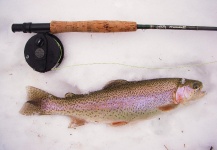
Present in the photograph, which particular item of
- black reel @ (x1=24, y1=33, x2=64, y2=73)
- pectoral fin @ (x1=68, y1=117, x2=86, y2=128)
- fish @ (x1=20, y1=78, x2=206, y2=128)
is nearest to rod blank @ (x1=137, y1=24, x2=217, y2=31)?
fish @ (x1=20, y1=78, x2=206, y2=128)

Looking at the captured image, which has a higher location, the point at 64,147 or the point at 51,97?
the point at 51,97

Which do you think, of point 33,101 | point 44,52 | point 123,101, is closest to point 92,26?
point 44,52

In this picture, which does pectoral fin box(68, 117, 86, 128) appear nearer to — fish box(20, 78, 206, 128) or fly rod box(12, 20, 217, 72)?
fish box(20, 78, 206, 128)

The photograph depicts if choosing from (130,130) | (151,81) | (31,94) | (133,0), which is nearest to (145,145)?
(130,130)

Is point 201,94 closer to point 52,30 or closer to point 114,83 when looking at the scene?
point 114,83

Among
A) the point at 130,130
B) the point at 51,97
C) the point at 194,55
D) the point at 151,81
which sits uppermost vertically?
the point at 194,55

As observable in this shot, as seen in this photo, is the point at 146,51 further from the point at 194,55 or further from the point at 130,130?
the point at 130,130

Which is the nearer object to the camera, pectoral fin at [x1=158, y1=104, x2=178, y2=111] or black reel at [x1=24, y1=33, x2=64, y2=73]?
pectoral fin at [x1=158, y1=104, x2=178, y2=111]
